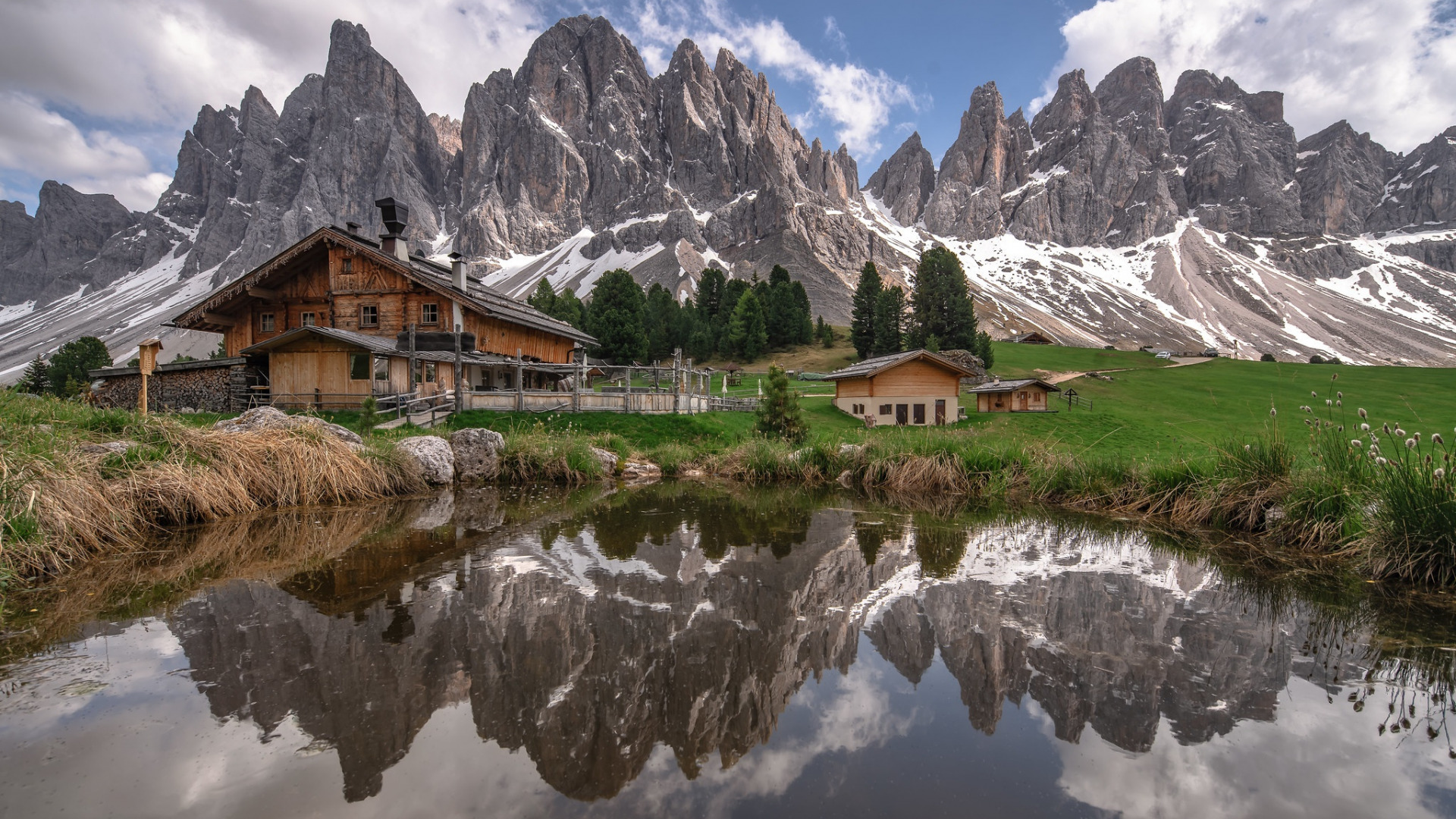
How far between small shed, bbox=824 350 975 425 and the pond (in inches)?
1096

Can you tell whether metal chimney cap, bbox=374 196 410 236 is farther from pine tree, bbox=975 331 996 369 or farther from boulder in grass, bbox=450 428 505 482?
pine tree, bbox=975 331 996 369

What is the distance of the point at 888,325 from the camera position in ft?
217

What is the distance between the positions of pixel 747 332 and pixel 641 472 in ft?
171

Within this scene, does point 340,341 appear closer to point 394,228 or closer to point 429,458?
point 394,228

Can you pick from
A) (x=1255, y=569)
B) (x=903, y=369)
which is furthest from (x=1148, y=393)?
(x=1255, y=569)

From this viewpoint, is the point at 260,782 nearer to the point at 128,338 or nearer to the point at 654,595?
the point at 654,595

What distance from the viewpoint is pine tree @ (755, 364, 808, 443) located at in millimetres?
21125

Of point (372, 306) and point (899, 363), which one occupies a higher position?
point (372, 306)

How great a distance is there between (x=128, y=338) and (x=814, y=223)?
180 m

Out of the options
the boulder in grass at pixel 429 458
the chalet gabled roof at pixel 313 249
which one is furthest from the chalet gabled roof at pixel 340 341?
the boulder in grass at pixel 429 458

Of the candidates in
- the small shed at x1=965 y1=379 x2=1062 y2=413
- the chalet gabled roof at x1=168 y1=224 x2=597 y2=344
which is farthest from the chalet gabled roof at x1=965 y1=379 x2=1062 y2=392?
the chalet gabled roof at x1=168 y1=224 x2=597 y2=344

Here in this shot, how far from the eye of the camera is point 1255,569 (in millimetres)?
8086

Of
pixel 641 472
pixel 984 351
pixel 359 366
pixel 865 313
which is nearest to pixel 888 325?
pixel 865 313

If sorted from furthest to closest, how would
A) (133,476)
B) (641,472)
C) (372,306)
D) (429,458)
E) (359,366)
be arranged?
(372,306), (359,366), (641,472), (429,458), (133,476)
